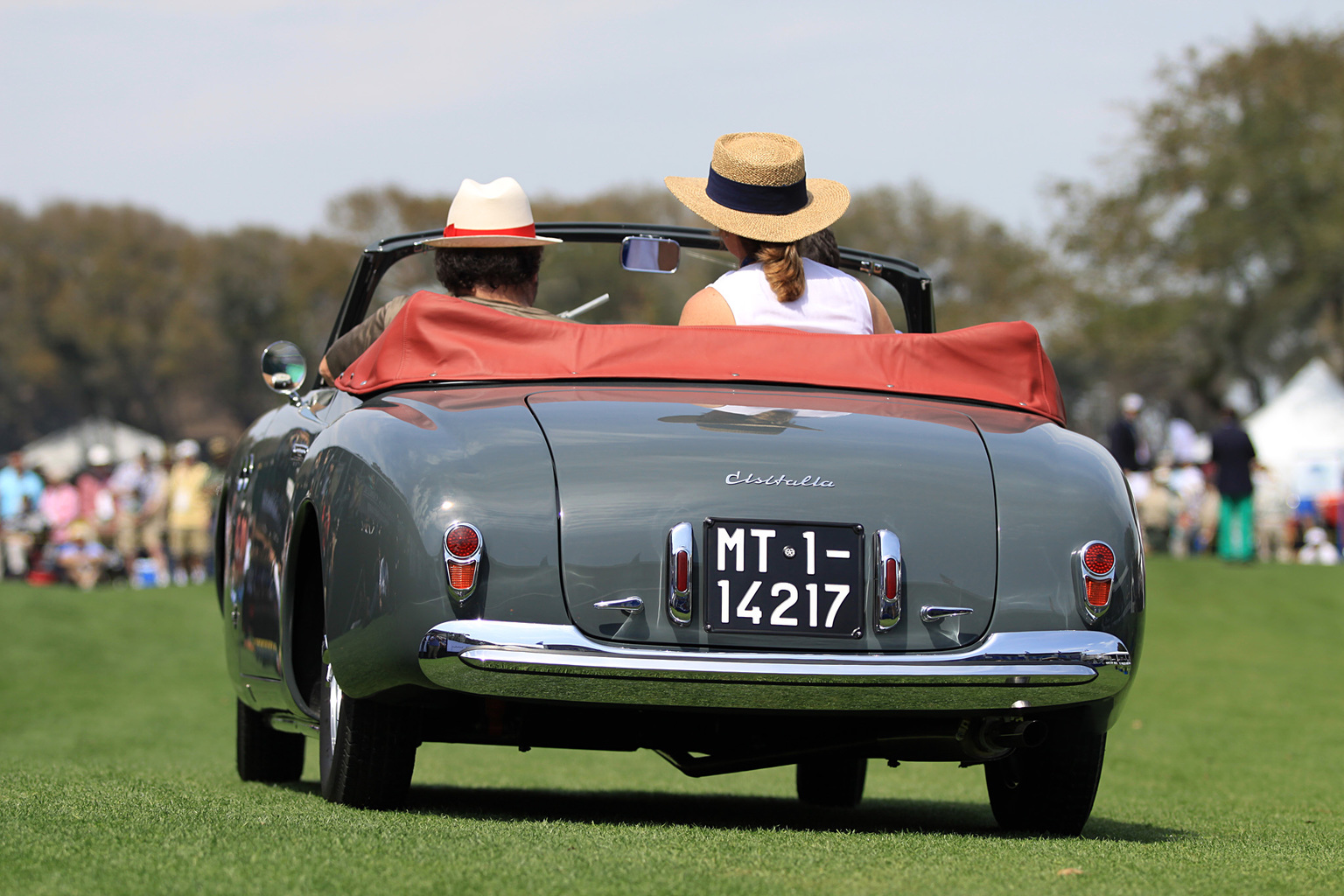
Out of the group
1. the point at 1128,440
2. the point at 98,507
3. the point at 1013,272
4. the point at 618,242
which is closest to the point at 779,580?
the point at 618,242

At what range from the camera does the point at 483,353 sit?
407 cm

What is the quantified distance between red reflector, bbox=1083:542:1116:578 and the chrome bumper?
0.60 ft

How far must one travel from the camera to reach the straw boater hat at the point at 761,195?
183 inches

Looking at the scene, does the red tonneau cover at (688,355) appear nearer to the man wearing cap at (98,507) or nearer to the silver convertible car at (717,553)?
the silver convertible car at (717,553)

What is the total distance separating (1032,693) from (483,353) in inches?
61.3

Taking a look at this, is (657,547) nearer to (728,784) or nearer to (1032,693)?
(1032,693)

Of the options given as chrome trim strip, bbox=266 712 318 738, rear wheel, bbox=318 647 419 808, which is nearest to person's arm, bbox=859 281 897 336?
rear wheel, bbox=318 647 419 808

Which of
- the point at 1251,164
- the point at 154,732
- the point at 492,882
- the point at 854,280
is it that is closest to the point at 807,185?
the point at 854,280

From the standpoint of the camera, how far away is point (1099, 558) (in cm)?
375

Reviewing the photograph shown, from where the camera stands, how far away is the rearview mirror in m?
5.35

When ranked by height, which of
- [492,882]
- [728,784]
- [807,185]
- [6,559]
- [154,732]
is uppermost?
[807,185]

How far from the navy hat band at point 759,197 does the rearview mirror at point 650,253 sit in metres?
0.59

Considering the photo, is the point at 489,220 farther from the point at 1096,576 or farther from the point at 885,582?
the point at 1096,576

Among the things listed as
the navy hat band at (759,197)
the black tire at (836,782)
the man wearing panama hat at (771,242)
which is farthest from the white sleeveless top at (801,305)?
the black tire at (836,782)
